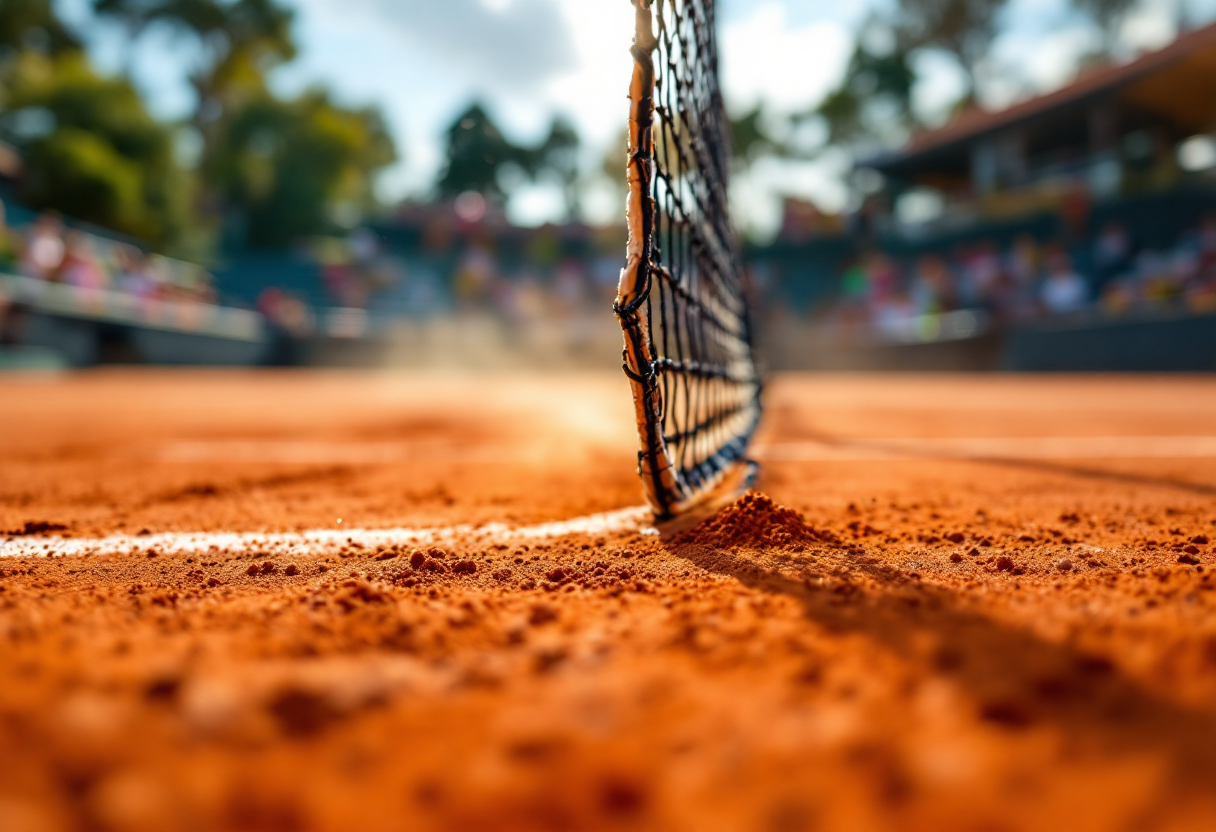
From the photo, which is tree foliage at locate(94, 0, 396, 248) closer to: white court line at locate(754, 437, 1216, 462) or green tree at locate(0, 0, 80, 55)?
green tree at locate(0, 0, 80, 55)

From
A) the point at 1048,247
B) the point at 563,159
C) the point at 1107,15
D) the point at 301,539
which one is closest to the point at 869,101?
the point at 1107,15

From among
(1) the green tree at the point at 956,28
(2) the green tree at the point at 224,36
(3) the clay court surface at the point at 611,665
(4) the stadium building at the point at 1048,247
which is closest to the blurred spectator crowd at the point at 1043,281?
(4) the stadium building at the point at 1048,247

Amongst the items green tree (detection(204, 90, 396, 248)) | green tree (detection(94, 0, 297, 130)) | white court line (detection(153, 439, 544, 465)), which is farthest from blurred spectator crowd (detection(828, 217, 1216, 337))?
green tree (detection(94, 0, 297, 130))

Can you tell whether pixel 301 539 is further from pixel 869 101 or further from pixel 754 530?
pixel 869 101

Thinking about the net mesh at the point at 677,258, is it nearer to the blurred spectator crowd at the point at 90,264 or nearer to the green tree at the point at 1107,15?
the blurred spectator crowd at the point at 90,264

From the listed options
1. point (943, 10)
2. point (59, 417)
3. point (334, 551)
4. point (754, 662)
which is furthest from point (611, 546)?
point (943, 10)
